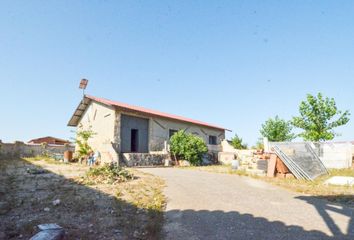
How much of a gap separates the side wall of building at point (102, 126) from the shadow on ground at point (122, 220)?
993 centimetres

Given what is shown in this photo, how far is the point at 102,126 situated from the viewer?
2027 centimetres

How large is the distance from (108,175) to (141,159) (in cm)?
792

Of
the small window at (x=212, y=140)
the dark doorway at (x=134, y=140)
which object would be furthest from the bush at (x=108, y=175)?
the small window at (x=212, y=140)

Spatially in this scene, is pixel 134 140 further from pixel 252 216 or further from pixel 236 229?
pixel 236 229

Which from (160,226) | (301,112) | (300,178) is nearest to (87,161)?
(300,178)

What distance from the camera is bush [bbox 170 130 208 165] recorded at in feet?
66.0

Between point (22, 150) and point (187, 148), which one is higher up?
point (187, 148)

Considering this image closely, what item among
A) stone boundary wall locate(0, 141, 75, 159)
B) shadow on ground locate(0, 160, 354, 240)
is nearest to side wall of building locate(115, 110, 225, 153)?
stone boundary wall locate(0, 141, 75, 159)

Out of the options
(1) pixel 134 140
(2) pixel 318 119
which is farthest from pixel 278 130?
(1) pixel 134 140

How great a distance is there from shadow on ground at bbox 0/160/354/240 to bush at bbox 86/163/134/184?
195 centimetres

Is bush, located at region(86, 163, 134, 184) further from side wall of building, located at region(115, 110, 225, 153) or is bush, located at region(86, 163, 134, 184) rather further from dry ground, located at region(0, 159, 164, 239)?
side wall of building, located at region(115, 110, 225, 153)

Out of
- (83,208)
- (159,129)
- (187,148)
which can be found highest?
(159,129)

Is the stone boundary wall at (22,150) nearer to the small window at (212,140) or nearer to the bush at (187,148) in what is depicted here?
the bush at (187,148)

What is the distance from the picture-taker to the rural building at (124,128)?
18531 mm
